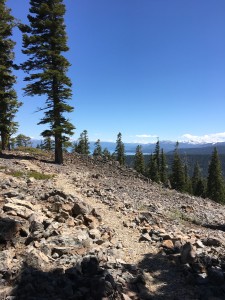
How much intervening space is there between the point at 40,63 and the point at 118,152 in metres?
56.9

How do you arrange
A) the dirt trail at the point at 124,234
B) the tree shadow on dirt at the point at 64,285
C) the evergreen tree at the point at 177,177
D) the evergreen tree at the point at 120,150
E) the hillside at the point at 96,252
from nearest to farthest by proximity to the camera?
the tree shadow on dirt at the point at 64,285
the hillside at the point at 96,252
the dirt trail at the point at 124,234
the evergreen tree at the point at 177,177
the evergreen tree at the point at 120,150

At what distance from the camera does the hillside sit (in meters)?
8.27

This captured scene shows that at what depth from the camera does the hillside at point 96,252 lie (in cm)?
827

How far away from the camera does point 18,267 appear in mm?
8664

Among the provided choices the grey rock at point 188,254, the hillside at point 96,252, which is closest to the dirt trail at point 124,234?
the hillside at point 96,252

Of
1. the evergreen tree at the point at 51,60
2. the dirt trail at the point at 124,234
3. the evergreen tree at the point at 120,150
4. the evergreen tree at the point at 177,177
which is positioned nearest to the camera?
the dirt trail at the point at 124,234

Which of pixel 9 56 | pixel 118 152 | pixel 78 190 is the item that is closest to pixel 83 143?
pixel 118 152

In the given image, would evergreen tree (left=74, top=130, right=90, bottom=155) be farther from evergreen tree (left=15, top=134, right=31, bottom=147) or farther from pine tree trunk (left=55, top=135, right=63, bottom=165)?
pine tree trunk (left=55, top=135, right=63, bottom=165)

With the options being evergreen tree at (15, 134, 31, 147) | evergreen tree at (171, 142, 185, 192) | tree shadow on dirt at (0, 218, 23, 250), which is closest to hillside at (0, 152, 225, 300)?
tree shadow on dirt at (0, 218, 23, 250)

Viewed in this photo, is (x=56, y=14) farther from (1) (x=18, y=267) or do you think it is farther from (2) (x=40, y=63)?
(1) (x=18, y=267)

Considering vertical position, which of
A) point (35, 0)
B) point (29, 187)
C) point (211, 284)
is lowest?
point (211, 284)

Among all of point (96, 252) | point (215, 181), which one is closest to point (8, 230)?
point (96, 252)

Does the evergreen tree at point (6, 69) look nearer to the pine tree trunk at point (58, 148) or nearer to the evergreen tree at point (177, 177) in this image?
the pine tree trunk at point (58, 148)

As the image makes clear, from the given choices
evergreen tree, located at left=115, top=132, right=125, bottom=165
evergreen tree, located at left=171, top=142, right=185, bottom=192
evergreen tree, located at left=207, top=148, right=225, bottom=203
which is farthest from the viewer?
evergreen tree, located at left=115, top=132, right=125, bottom=165
